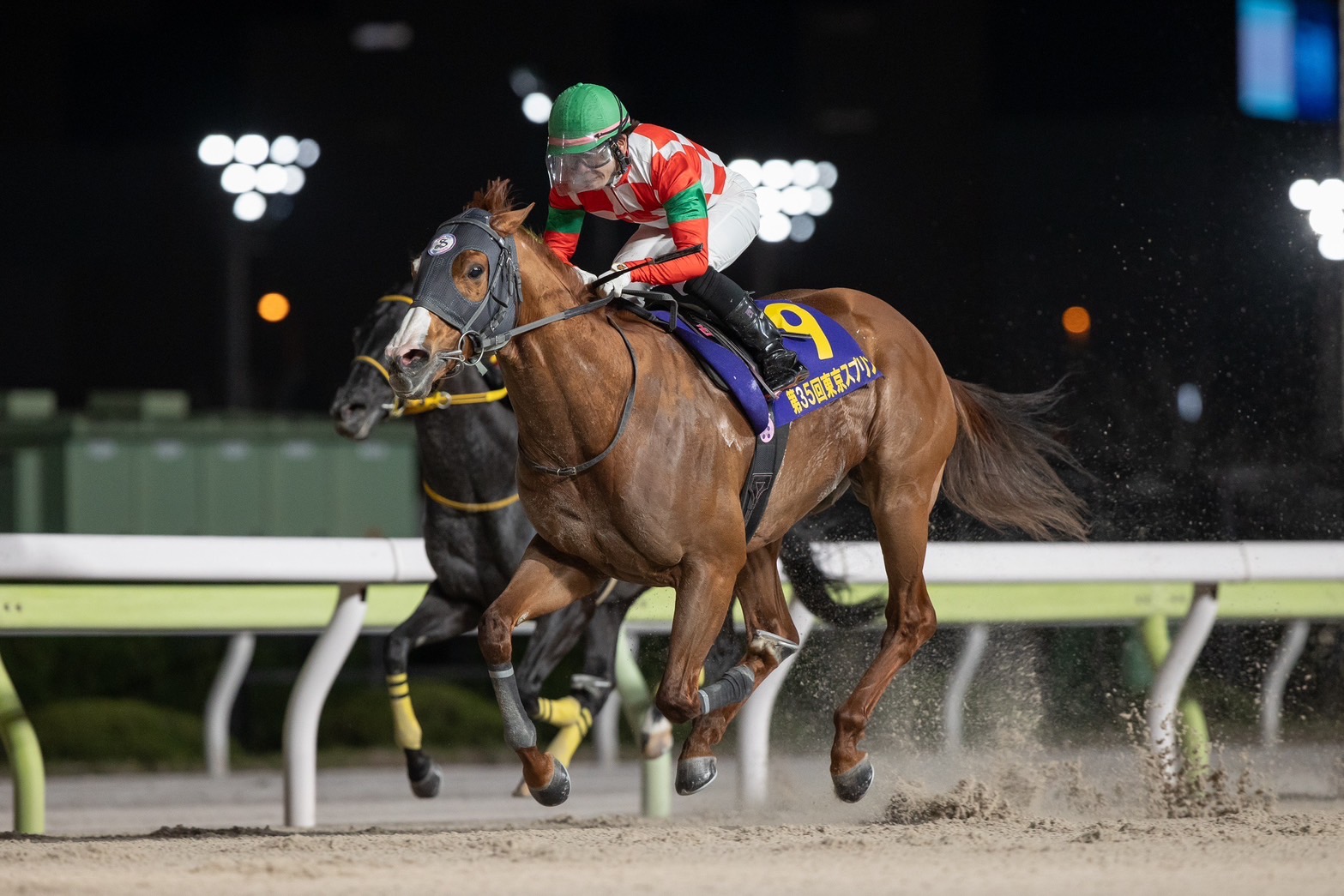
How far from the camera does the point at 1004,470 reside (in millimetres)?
5074

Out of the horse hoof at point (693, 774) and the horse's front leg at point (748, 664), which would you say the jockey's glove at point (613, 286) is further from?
the horse hoof at point (693, 774)

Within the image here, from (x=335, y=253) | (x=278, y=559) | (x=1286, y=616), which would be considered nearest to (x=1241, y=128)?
(x=1286, y=616)

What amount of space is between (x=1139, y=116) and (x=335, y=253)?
20.7 ft

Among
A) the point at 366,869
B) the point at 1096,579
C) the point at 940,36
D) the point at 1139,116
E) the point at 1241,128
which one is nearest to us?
the point at 366,869

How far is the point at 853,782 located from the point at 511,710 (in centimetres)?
99

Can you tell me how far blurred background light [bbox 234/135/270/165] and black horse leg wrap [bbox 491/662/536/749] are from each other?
7.63 m

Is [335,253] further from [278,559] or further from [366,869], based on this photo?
[366,869]

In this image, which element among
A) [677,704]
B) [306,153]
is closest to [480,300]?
[677,704]

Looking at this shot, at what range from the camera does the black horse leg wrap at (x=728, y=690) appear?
395 cm

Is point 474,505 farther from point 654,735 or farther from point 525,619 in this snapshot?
point 525,619

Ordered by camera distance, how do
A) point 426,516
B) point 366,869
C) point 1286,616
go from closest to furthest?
point 366,869 → point 426,516 → point 1286,616

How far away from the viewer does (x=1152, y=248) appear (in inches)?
260

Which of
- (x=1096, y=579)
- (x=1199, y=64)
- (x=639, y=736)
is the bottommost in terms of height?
(x=639, y=736)

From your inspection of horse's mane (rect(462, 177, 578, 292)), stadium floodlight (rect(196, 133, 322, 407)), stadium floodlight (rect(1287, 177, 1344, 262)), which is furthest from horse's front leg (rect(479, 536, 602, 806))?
stadium floodlight (rect(196, 133, 322, 407))
